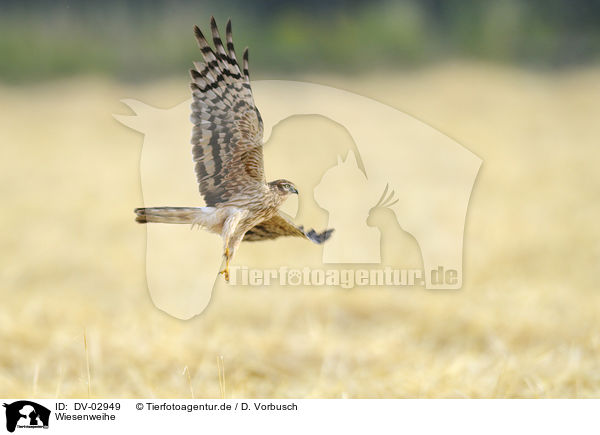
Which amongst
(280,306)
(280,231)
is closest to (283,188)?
(280,231)

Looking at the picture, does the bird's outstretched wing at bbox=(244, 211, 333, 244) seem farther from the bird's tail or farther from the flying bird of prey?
the bird's tail

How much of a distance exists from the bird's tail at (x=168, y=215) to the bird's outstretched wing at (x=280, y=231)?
13 centimetres

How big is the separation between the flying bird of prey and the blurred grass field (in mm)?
786

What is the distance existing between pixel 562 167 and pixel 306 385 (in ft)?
15.4

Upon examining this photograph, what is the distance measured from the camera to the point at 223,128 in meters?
1.07

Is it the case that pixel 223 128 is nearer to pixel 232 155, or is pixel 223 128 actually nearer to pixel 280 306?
pixel 232 155

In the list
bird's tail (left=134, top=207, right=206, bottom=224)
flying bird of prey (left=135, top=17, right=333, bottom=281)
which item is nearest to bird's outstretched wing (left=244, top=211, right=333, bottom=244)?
flying bird of prey (left=135, top=17, right=333, bottom=281)

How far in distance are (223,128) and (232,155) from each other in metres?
0.04

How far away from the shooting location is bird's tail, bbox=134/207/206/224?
94 centimetres

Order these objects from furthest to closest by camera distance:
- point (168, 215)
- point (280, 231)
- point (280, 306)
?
point (280, 306), point (280, 231), point (168, 215)

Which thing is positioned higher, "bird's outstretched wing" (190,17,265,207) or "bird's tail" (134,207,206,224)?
"bird's outstretched wing" (190,17,265,207)

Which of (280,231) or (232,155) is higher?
(232,155)

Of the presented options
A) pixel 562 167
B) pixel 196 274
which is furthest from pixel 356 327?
pixel 562 167

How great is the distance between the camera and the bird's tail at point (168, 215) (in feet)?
3.09
